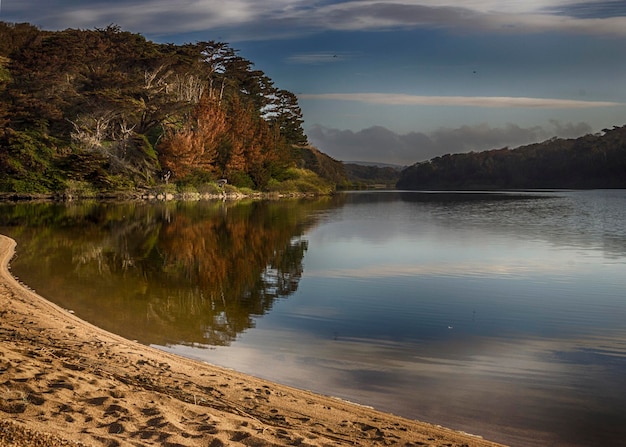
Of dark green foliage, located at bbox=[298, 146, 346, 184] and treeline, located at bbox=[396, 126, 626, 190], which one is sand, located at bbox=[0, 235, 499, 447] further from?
treeline, located at bbox=[396, 126, 626, 190]

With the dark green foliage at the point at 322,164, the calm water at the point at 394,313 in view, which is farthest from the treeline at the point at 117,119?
the calm water at the point at 394,313

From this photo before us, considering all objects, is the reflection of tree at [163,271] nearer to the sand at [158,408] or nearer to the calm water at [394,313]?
the calm water at [394,313]

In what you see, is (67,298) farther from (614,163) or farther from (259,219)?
(614,163)

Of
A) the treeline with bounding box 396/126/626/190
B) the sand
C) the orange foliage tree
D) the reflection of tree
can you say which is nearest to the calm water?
the reflection of tree

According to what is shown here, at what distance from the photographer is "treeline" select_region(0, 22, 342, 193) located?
40938mm

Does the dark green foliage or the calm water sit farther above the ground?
the dark green foliage

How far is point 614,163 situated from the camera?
113m

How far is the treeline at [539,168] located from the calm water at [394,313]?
105 meters

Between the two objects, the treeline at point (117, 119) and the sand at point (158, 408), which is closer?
the sand at point (158, 408)

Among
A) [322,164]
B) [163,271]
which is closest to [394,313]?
[163,271]

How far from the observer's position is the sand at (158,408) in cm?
394

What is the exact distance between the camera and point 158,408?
4.44m

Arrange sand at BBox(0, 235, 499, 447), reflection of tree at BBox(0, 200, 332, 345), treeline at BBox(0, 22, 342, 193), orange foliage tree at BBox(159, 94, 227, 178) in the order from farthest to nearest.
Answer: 1. orange foliage tree at BBox(159, 94, 227, 178)
2. treeline at BBox(0, 22, 342, 193)
3. reflection of tree at BBox(0, 200, 332, 345)
4. sand at BBox(0, 235, 499, 447)

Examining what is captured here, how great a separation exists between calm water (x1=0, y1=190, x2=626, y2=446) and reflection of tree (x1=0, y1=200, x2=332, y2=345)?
0.04 meters
